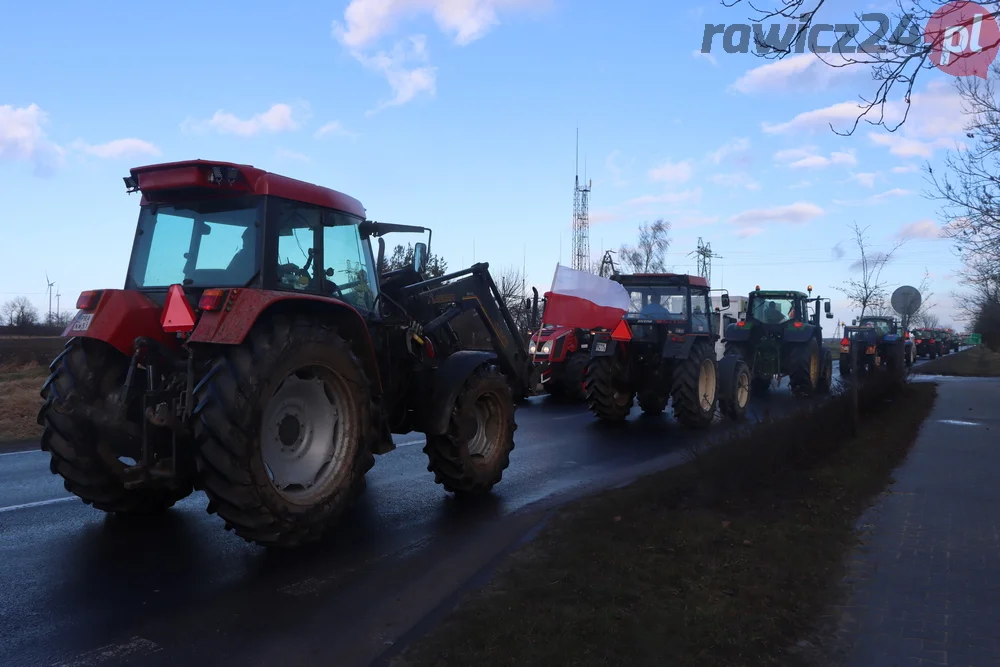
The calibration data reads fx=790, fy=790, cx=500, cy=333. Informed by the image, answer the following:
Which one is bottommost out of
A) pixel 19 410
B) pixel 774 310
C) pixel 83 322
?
pixel 19 410

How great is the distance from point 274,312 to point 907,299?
500 inches

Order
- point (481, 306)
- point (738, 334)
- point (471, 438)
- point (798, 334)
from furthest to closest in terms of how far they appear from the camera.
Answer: point (738, 334), point (798, 334), point (481, 306), point (471, 438)

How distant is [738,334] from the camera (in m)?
18.9

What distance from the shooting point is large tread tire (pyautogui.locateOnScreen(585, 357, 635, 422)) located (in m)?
13.2

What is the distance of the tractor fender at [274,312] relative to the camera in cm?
503

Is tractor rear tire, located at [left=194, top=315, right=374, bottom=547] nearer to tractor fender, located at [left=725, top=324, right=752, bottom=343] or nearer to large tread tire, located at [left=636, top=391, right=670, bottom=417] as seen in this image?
large tread tire, located at [left=636, top=391, right=670, bottom=417]

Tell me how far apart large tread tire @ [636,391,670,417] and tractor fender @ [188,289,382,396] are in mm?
8636

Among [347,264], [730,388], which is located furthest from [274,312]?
[730,388]

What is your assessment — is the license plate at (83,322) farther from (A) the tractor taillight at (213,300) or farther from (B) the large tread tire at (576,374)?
(B) the large tread tire at (576,374)

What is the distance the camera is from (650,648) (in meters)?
3.81

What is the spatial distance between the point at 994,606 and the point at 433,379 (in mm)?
4393

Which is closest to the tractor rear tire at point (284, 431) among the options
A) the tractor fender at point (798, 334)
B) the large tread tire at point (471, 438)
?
the large tread tire at point (471, 438)

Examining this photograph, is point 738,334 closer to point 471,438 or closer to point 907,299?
point 907,299

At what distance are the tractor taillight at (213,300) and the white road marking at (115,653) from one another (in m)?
2.04
